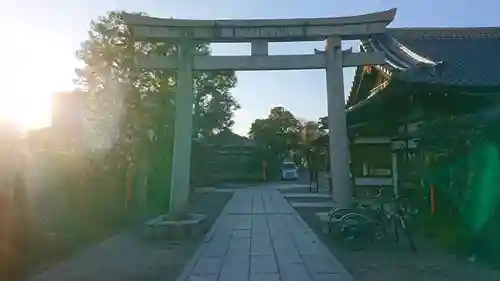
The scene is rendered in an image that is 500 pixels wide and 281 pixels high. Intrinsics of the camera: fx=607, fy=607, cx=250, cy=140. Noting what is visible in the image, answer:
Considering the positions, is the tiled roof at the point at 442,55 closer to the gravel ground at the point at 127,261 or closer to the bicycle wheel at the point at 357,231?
the bicycle wheel at the point at 357,231

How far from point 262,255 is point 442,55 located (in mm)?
10212

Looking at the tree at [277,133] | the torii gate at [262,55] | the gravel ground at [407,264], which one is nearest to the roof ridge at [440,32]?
the torii gate at [262,55]

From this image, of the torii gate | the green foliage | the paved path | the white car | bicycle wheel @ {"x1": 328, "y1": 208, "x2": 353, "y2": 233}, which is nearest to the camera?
the paved path

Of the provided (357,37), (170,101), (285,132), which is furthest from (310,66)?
(285,132)

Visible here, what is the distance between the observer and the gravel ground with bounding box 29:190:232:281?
812cm

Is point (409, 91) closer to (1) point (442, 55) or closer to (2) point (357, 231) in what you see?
(1) point (442, 55)

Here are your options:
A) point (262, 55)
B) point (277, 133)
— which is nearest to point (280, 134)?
point (277, 133)

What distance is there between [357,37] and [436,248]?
5333 millimetres

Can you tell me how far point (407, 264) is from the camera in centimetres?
885

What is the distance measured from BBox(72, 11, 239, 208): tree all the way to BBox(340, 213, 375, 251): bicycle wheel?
33.2 feet

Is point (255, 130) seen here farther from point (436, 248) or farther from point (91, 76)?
point (436, 248)

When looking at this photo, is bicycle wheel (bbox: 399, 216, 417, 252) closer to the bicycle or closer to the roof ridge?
the bicycle

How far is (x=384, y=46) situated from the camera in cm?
1900

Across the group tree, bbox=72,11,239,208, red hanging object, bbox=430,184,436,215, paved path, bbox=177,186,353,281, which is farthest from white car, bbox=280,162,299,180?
red hanging object, bbox=430,184,436,215
